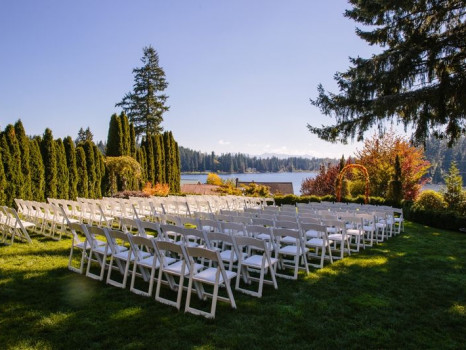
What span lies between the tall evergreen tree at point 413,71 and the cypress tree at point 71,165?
12.5 metres

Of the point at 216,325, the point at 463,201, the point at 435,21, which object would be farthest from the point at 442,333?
the point at 463,201

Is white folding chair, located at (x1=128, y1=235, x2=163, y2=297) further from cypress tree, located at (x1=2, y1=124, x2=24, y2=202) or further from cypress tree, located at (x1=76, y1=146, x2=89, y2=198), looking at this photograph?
cypress tree, located at (x1=76, y1=146, x2=89, y2=198)

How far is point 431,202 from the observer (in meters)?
13.1

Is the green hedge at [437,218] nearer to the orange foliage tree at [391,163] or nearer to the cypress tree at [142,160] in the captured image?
the orange foliage tree at [391,163]

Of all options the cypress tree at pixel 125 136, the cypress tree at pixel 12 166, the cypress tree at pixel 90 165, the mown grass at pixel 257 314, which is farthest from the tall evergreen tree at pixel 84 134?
the mown grass at pixel 257 314

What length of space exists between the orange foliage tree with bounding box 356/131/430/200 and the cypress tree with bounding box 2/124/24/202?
20567 mm

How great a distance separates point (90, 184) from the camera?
17.0 meters

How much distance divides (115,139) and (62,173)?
17.4 feet

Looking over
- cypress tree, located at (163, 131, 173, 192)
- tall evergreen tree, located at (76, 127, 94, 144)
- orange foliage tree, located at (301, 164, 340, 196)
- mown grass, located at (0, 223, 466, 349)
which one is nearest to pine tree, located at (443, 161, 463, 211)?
mown grass, located at (0, 223, 466, 349)

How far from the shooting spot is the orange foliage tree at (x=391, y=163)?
22.4 metres

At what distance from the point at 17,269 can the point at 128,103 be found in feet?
98.2

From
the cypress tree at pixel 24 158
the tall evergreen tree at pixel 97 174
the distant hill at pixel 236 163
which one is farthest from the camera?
the distant hill at pixel 236 163

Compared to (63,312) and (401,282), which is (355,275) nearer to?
(401,282)

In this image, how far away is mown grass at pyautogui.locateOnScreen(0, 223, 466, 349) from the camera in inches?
122
